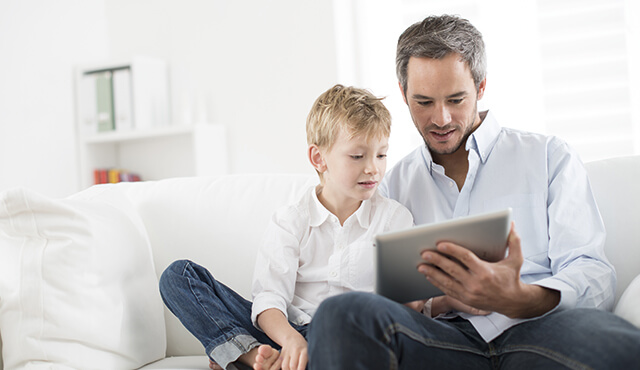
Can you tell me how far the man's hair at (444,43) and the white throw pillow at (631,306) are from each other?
1.88 ft

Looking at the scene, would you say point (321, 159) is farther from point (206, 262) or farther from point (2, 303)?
point (2, 303)

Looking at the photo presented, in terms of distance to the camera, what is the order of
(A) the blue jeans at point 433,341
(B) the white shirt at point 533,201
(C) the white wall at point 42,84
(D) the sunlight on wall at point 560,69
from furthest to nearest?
(C) the white wall at point 42,84 < (D) the sunlight on wall at point 560,69 < (B) the white shirt at point 533,201 < (A) the blue jeans at point 433,341

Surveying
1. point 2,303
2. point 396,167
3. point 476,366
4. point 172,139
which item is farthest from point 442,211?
point 172,139

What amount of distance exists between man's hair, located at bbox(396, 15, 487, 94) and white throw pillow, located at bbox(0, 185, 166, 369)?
827mm

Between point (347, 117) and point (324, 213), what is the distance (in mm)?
230

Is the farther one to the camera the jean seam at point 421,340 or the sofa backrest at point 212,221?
the sofa backrest at point 212,221

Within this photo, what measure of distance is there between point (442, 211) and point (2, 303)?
3.27 feet

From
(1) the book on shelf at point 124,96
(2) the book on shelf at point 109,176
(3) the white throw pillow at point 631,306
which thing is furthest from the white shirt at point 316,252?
(2) the book on shelf at point 109,176

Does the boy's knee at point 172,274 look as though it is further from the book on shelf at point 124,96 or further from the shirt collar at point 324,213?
the book on shelf at point 124,96

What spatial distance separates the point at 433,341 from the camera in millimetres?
1065

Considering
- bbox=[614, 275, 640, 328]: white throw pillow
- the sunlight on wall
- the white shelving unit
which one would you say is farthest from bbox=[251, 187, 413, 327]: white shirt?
the white shelving unit

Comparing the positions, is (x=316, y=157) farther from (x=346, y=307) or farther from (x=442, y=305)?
(x=346, y=307)

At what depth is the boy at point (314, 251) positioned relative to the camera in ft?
4.36

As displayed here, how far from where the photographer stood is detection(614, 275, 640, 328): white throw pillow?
1149 millimetres
